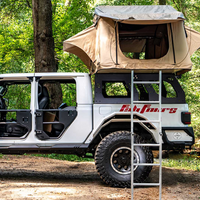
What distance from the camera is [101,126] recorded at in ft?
21.0

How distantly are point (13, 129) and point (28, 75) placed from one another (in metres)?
1.14

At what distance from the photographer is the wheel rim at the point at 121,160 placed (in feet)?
20.8

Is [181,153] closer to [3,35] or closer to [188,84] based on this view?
[188,84]

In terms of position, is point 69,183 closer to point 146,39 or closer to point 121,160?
point 121,160

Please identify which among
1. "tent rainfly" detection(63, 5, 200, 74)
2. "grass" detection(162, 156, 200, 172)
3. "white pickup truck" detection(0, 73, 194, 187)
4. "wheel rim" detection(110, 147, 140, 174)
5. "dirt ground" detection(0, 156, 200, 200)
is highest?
"tent rainfly" detection(63, 5, 200, 74)

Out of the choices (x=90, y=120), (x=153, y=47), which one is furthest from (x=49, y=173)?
(x=153, y=47)

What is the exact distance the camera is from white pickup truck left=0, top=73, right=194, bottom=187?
20.7ft

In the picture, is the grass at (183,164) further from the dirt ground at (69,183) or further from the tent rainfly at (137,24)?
the tent rainfly at (137,24)

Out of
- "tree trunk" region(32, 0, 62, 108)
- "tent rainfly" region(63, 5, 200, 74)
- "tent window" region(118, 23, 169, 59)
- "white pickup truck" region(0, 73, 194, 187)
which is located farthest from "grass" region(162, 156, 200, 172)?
"tree trunk" region(32, 0, 62, 108)

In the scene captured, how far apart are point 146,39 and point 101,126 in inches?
117

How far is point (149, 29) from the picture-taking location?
25.2 feet

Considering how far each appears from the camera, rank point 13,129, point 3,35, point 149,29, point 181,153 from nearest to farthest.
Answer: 1. point 13,129
2. point 149,29
3. point 3,35
4. point 181,153

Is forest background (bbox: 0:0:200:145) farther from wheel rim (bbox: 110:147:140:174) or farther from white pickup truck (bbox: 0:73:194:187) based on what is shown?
wheel rim (bbox: 110:147:140:174)

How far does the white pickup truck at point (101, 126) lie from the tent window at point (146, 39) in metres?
1.09
